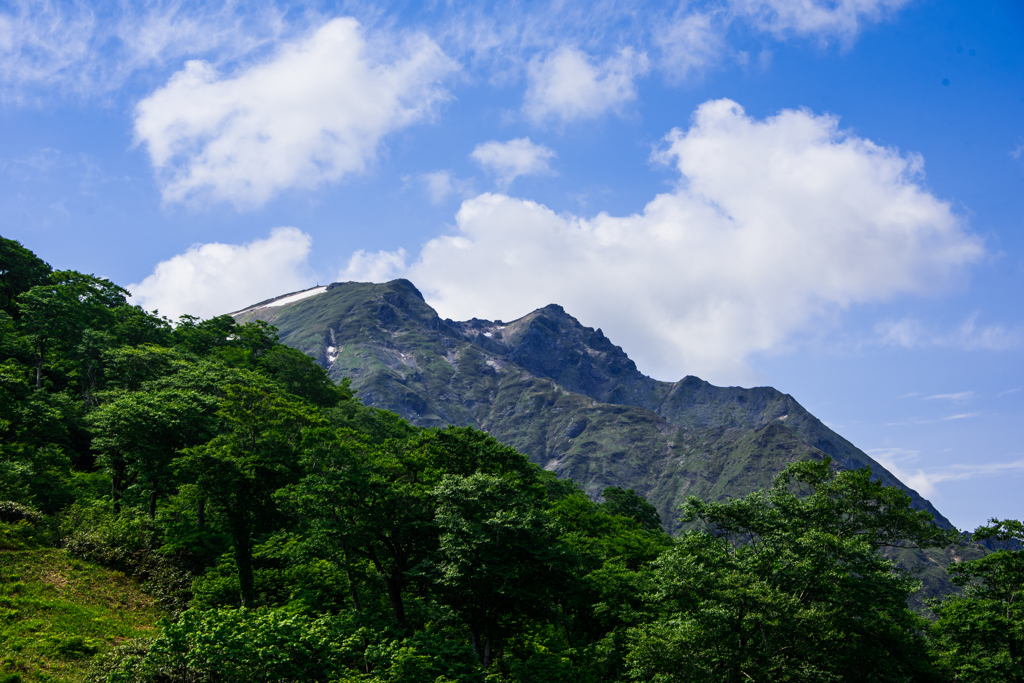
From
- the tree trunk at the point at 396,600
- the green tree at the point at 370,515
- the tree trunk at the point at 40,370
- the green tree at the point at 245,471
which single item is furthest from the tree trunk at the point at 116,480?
the tree trunk at the point at 396,600

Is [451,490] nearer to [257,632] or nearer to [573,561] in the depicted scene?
[573,561]

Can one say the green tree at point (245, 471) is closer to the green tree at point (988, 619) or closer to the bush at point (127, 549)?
the bush at point (127, 549)

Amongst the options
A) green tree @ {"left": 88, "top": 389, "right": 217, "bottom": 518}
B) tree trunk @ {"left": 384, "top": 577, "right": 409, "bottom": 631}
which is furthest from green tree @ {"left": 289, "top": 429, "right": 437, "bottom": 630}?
green tree @ {"left": 88, "top": 389, "right": 217, "bottom": 518}

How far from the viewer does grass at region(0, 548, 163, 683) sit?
22.0 metres

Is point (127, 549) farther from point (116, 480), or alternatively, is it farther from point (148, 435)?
point (116, 480)

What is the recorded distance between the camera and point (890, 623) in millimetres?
35969

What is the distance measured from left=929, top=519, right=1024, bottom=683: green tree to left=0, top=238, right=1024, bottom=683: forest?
129 mm

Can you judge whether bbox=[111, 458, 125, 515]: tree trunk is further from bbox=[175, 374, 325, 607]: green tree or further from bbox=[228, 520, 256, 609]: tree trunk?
bbox=[228, 520, 256, 609]: tree trunk

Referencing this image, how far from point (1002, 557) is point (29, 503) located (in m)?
58.3

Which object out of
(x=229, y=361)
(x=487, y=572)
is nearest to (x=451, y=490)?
(x=487, y=572)

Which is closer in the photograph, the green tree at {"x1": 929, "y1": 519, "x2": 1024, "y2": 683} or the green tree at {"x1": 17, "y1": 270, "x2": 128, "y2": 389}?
the green tree at {"x1": 929, "y1": 519, "x2": 1024, "y2": 683}

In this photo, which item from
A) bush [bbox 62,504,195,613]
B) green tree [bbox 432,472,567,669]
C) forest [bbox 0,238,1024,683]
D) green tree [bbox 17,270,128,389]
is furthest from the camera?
green tree [bbox 17,270,128,389]

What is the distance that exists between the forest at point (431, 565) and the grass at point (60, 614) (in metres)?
0.58

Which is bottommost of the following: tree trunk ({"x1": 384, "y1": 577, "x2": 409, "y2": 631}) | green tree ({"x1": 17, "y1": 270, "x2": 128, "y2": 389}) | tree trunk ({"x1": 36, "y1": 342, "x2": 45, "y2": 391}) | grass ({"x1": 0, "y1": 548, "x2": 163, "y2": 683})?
tree trunk ({"x1": 384, "y1": 577, "x2": 409, "y2": 631})
